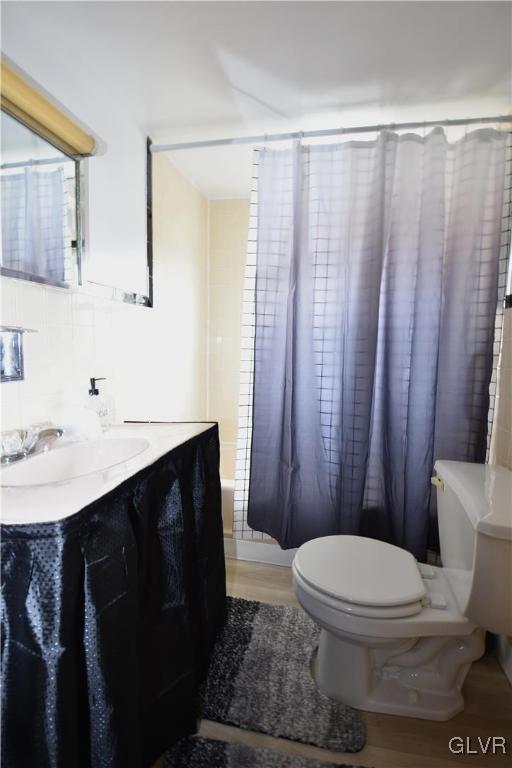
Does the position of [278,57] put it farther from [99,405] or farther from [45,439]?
[45,439]

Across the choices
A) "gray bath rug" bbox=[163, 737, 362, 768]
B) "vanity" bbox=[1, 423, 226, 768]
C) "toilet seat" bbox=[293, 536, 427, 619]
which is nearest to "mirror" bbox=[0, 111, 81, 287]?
"vanity" bbox=[1, 423, 226, 768]

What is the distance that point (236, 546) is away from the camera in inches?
79.9

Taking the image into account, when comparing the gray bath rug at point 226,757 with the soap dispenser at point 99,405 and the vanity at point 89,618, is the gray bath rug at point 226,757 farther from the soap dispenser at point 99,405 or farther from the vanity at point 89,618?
the soap dispenser at point 99,405

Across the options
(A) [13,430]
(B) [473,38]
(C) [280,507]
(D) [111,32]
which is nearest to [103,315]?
(A) [13,430]

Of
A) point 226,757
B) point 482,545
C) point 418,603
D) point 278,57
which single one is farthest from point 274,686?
point 278,57

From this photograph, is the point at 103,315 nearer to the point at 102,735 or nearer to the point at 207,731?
the point at 102,735

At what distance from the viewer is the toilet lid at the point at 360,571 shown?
109 centimetres

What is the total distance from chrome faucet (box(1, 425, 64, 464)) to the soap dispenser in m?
0.17

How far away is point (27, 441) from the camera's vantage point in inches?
39.9

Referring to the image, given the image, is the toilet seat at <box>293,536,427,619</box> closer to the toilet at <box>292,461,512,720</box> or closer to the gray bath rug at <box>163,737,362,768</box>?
the toilet at <box>292,461,512,720</box>

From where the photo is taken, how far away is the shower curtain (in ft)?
5.07

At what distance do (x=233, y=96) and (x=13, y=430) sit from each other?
1449mm

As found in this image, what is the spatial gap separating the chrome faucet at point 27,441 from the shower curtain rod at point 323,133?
55.6 inches

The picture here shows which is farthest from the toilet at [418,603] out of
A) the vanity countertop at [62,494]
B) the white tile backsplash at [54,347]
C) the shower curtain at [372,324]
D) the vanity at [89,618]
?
the white tile backsplash at [54,347]
